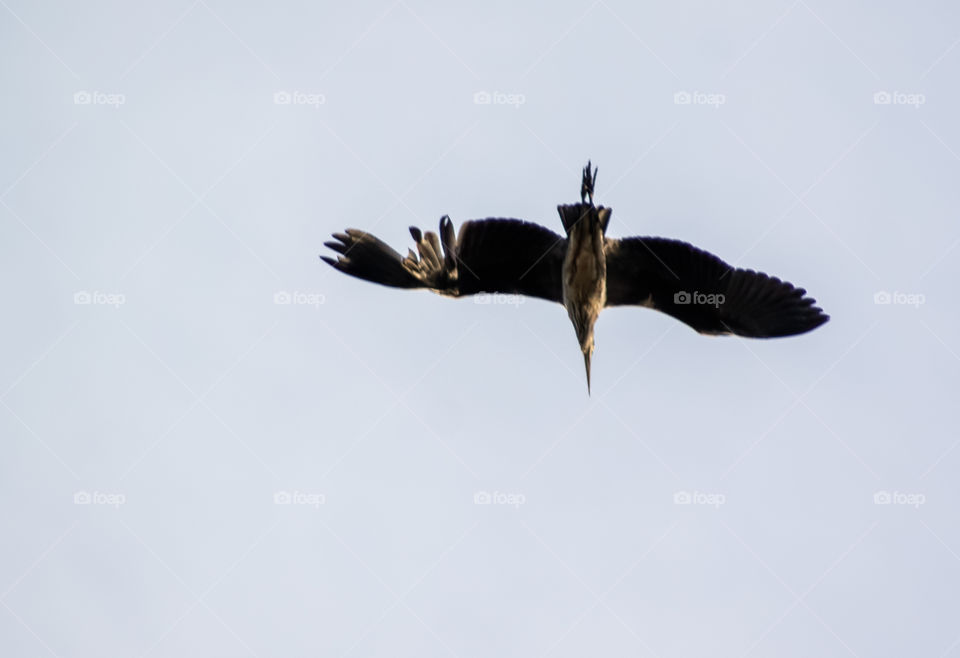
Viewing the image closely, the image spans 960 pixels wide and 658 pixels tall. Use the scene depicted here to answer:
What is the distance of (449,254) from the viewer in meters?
12.7

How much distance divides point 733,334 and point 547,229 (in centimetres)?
266

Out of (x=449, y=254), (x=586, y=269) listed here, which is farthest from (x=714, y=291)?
(x=449, y=254)

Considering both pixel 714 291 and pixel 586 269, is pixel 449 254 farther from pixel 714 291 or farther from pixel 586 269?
pixel 714 291

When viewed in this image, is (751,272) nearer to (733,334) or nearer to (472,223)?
(733,334)

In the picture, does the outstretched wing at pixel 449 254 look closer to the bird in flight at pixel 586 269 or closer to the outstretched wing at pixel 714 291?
the bird in flight at pixel 586 269

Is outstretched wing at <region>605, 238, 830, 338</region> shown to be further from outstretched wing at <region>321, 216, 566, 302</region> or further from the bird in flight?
outstretched wing at <region>321, 216, 566, 302</region>

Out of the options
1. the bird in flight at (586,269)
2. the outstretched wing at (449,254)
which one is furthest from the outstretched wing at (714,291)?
the outstretched wing at (449,254)

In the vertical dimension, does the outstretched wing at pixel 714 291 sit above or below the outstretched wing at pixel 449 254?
above

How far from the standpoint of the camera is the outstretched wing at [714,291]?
12734mm

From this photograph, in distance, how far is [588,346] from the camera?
513 inches

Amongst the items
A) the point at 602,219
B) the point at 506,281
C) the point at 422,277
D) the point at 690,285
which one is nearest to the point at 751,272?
the point at 690,285

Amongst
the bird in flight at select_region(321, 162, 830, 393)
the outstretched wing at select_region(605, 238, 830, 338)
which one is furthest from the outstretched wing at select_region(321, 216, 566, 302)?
the outstretched wing at select_region(605, 238, 830, 338)

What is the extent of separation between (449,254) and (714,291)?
329cm

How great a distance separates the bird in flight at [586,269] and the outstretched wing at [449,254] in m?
0.01
